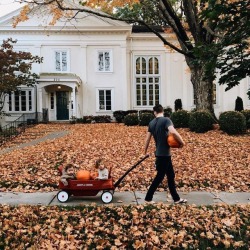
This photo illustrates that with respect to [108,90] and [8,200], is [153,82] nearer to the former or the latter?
[108,90]

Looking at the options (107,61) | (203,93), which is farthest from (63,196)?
(107,61)

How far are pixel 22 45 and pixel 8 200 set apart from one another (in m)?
24.4

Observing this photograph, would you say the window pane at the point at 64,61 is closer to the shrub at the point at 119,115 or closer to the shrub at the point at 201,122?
the shrub at the point at 119,115

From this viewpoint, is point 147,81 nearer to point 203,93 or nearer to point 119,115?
point 119,115

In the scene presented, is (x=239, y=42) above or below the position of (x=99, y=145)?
above

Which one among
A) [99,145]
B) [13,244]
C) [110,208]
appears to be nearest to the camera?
[13,244]

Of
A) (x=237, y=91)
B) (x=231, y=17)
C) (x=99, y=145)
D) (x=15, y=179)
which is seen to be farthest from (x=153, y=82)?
(x=231, y=17)

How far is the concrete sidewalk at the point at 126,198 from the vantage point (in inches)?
267

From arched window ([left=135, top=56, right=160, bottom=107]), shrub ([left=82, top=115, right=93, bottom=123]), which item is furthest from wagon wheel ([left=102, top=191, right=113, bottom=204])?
arched window ([left=135, top=56, right=160, bottom=107])

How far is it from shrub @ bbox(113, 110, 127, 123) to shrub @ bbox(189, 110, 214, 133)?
12503mm

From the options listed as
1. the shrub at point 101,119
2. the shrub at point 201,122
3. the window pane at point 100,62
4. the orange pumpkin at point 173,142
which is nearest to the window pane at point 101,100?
the shrub at point 101,119

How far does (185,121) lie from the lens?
18.5 metres

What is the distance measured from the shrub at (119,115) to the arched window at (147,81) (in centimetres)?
283

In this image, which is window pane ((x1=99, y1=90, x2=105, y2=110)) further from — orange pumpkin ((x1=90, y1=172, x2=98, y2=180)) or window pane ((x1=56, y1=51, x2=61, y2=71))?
orange pumpkin ((x1=90, y1=172, x2=98, y2=180))
